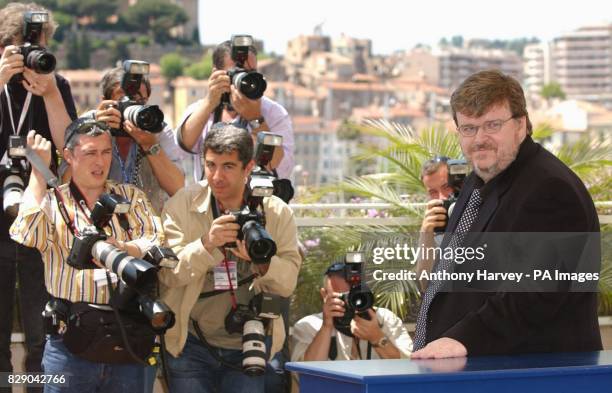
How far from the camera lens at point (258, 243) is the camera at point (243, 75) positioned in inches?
43.6

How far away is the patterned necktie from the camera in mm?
4090

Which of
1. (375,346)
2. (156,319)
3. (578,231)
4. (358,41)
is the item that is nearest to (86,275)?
(156,319)

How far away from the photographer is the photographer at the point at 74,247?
15.5ft

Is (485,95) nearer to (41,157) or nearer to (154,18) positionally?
(41,157)

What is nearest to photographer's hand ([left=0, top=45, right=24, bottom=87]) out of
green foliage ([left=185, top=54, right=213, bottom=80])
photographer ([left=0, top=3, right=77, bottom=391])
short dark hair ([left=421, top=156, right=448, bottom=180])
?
photographer ([left=0, top=3, right=77, bottom=391])

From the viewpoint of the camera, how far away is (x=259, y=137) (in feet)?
17.1

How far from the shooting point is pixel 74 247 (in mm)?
4637

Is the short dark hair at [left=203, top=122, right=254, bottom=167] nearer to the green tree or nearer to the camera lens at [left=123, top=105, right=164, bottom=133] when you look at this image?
the camera lens at [left=123, top=105, right=164, bottom=133]

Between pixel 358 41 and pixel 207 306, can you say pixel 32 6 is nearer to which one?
pixel 207 306

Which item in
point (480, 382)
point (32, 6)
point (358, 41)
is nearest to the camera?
point (480, 382)

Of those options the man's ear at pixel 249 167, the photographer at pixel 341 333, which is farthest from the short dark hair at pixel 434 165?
the man's ear at pixel 249 167

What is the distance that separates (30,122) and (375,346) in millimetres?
1711

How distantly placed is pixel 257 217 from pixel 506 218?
126 cm

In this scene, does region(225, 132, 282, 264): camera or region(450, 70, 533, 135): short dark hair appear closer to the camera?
region(450, 70, 533, 135): short dark hair
